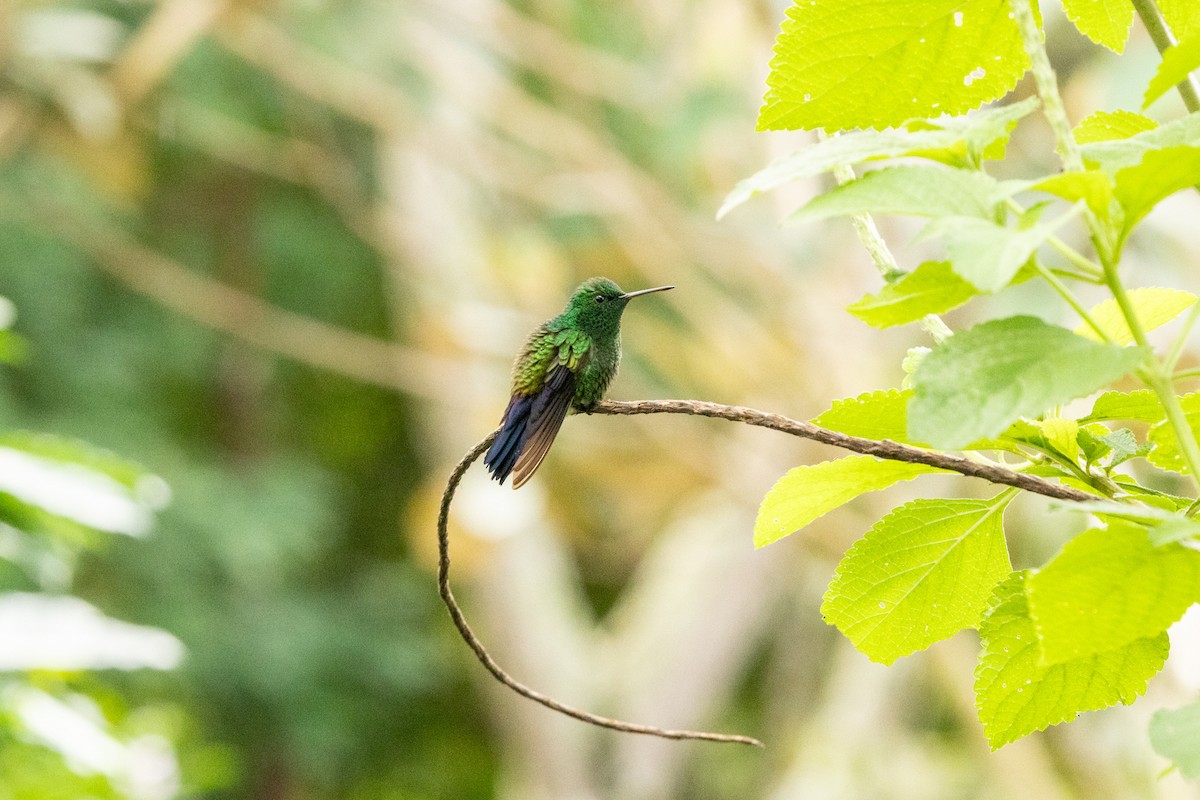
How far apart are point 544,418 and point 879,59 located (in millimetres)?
672

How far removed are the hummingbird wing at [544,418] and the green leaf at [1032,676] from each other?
1.49 ft

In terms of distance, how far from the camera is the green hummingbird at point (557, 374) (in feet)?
3.94

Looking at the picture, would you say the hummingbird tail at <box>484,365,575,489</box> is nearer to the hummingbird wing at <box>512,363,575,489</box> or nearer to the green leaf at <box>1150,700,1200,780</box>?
the hummingbird wing at <box>512,363,575,489</box>

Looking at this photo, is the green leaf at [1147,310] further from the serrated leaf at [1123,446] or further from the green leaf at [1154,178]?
the green leaf at [1154,178]

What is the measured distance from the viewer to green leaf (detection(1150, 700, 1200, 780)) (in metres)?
0.52

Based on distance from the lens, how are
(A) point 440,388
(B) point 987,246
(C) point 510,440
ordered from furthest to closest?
(A) point 440,388
(C) point 510,440
(B) point 987,246

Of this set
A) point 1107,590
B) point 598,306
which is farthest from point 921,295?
point 598,306

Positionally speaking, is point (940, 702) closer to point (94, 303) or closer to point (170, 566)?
point (170, 566)

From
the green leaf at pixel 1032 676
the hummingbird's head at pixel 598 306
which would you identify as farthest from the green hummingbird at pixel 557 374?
the green leaf at pixel 1032 676

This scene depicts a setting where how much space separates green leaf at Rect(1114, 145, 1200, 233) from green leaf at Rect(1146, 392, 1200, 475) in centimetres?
19

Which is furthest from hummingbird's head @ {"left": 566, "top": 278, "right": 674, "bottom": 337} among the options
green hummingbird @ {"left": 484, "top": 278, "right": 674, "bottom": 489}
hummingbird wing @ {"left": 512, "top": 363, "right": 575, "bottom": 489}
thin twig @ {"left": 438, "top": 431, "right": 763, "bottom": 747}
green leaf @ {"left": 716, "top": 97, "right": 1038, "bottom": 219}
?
green leaf @ {"left": 716, "top": 97, "right": 1038, "bottom": 219}

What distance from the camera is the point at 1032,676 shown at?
29.0 inches

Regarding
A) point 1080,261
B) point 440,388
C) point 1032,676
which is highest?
point 440,388

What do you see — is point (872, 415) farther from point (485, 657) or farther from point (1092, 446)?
point (485, 657)
